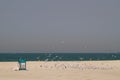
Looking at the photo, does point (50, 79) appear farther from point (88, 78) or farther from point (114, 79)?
point (114, 79)

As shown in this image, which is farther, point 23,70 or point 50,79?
point 23,70

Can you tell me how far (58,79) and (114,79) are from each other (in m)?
3.24

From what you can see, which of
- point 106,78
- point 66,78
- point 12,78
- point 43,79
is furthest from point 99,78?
point 12,78

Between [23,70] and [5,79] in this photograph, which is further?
[23,70]

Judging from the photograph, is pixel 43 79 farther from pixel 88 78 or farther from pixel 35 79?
pixel 88 78

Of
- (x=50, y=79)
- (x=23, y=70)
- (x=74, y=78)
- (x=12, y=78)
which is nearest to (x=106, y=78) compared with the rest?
(x=74, y=78)

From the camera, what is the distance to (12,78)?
20828 mm

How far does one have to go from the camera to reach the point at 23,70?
26.8 m

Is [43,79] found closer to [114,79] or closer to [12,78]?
[12,78]

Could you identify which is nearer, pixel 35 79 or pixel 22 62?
pixel 35 79

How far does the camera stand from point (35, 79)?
2034 cm

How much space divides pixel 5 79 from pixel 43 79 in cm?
206

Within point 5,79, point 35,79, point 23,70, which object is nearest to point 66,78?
point 35,79

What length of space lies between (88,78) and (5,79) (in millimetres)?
4621
